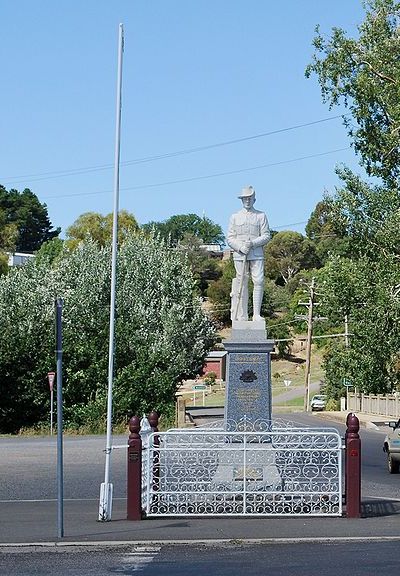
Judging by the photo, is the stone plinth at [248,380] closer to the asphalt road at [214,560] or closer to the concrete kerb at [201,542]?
the concrete kerb at [201,542]

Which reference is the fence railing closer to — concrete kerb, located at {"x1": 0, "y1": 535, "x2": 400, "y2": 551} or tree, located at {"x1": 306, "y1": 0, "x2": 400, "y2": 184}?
tree, located at {"x1": 306, "y1": 0, "x2": 400, "y2": 184}

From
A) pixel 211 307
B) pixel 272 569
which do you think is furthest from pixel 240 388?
pixel 211 307

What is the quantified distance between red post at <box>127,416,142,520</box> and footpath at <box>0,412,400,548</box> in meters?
0.19

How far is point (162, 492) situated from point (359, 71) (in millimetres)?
25273

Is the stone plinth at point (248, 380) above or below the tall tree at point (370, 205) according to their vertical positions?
below

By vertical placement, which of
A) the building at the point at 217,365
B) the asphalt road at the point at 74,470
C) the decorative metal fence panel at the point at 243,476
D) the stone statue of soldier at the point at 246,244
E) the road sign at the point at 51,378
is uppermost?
the stone statue of soldier at the point at 246,244

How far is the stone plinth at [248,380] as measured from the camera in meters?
17.0

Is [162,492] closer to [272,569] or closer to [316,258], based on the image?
[272,569]

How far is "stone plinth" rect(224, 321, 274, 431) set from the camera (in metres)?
17.0

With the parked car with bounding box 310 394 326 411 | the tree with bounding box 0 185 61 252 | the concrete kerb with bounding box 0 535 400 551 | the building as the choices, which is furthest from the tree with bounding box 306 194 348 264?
the concrete kerb with bounding box 0 535 400 551

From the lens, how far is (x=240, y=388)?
56.1 feet

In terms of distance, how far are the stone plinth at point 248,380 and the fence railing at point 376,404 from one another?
1673 inches

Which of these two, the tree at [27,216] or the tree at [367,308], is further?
the tree at [27,216]

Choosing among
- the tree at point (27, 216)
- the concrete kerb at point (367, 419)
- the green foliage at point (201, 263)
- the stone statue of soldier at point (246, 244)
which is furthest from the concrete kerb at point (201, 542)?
the tree at point (27, 216)
